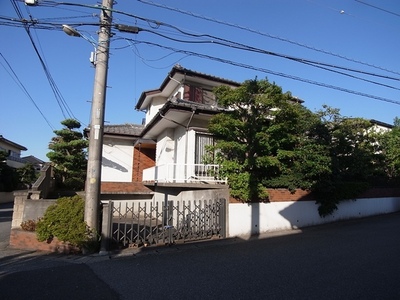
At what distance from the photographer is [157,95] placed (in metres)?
18.6

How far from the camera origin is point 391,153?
15.8 meters

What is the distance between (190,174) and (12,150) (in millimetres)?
37361

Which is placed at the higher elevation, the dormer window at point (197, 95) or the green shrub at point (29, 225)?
the dormer window at point (197, 95)

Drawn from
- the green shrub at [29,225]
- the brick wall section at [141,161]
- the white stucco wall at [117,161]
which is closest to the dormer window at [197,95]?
the brick wall section at [141,161]

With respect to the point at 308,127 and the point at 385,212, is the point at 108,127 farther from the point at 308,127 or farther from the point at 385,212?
the point at 385,212

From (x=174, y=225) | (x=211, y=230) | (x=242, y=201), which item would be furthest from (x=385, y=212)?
(x=174, y=225)

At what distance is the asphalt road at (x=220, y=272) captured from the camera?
4.29m

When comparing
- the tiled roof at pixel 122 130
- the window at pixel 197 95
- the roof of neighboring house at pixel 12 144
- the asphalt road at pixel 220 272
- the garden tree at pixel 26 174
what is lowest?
Answer: the asphalt road at pixel 220 272

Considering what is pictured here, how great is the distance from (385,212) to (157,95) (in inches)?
578

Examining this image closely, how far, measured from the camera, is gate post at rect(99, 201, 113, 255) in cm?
676

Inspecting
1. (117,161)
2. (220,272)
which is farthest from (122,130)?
(220,272)

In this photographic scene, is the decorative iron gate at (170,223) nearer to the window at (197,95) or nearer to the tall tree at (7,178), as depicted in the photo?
the window at (197,95)

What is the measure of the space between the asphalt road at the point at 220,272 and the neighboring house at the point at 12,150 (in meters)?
34.9

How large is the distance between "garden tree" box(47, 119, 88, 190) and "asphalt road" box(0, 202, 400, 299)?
30.5ft
